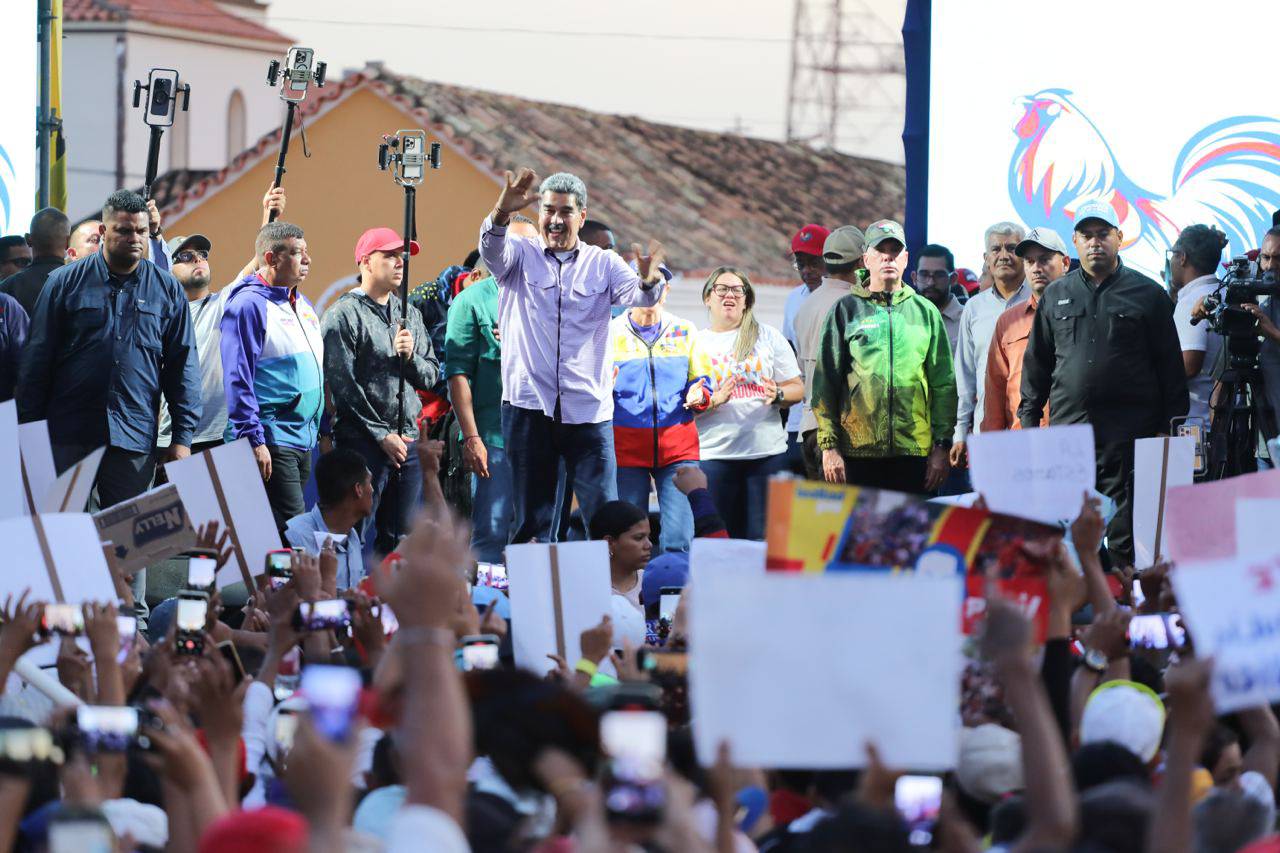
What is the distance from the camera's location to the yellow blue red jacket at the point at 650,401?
1030cm

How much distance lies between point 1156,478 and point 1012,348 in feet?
10.0

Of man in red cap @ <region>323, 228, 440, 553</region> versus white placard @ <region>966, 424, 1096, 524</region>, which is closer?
white placard @ <region>966, 424, 1096, 524</region>

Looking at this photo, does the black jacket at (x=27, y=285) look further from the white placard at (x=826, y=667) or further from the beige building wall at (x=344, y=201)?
the beige building wall at (x=344, y=201)

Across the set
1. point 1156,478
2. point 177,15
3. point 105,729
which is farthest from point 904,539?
point 177,15

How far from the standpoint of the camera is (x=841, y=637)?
362 cm

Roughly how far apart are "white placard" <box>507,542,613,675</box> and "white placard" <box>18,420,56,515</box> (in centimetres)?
206

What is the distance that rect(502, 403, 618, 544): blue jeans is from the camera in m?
9.27

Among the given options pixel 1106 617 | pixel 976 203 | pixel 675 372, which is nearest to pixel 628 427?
pixel 675 372

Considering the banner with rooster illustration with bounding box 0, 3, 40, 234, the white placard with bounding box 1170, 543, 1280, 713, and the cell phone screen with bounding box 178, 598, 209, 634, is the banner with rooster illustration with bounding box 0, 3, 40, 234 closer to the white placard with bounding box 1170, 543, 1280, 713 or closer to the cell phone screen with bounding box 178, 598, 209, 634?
the cell phone screen with bounding box 178, 598, 209, 634

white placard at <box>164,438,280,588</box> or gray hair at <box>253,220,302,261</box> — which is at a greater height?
gray hair at <box>253,220,302,261</box>

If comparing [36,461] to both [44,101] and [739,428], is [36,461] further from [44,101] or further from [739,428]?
[44,101]

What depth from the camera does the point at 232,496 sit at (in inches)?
278

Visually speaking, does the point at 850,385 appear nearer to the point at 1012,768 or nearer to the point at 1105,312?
the point at 1105,312

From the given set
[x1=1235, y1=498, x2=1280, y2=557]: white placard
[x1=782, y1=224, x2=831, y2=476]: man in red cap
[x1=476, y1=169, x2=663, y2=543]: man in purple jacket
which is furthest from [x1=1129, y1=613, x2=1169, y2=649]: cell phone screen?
[x1=782, y1=224, x2=831, y2=476]: man in red cap
